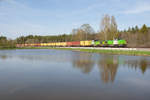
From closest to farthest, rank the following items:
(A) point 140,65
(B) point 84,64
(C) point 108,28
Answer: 1. (A) point 140,65
2. (B) point 84,64
3. (C) point 108,28

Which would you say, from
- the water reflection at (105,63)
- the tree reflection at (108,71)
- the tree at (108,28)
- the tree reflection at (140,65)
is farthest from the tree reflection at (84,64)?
the tree at (108,28)

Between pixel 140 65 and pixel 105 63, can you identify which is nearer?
pixel 140 65

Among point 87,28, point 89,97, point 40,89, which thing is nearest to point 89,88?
point 89,97

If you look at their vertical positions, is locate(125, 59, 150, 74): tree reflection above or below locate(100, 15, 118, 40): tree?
below

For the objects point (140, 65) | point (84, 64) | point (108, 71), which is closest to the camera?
point (108, 71)

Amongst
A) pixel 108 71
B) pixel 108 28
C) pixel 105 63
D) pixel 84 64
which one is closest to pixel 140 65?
pixel 105 63

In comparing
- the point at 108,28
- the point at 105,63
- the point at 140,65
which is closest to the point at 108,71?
the point at 105,63

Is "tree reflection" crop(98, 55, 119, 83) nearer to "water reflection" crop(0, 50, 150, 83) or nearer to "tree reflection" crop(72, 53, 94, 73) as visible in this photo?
"water reflection" crop(0, 50, 150, 83)

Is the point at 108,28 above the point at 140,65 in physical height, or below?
above

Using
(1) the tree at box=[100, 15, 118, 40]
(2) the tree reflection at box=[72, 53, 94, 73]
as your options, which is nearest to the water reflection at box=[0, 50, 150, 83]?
(2) the tree reflection at box=[72, 53, 94, 73]

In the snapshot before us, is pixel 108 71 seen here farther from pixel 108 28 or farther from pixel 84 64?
pixel 108 28

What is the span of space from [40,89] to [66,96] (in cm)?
149

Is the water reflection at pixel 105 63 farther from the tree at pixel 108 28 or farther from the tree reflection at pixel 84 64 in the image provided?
the tree at pixel 108 28

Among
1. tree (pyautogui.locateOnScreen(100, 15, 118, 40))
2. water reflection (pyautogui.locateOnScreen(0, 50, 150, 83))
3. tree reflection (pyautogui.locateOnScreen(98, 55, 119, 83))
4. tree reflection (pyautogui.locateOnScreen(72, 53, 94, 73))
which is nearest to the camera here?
tree reflection (pyautogui.locateOnScreen(98, 55, 119, 83))
